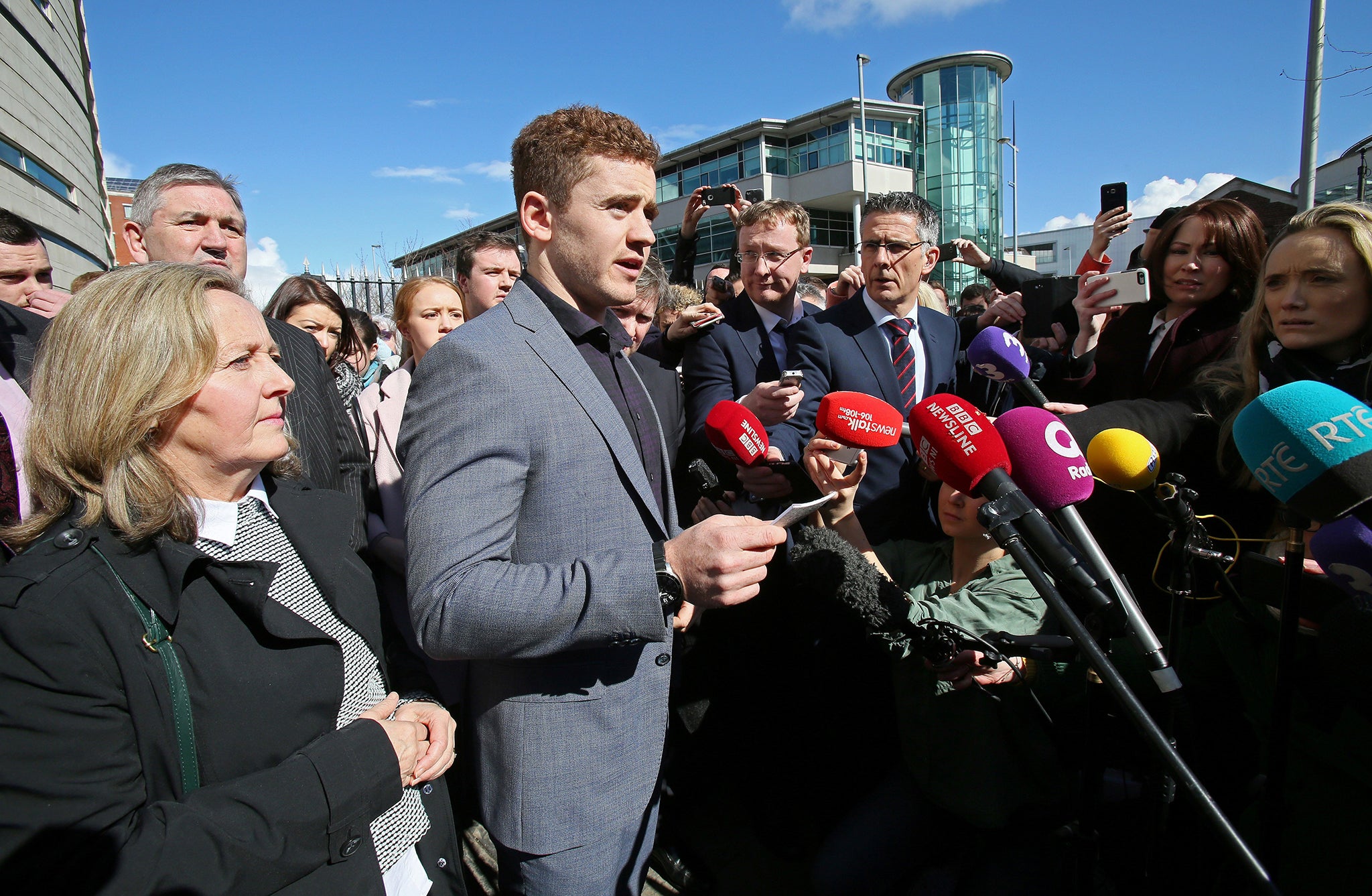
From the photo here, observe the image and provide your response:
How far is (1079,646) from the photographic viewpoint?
1.04 metres

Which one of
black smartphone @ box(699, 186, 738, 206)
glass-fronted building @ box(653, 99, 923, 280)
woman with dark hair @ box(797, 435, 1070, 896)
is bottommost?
woman with dark hair @ box(797, 435, 1070, 896)

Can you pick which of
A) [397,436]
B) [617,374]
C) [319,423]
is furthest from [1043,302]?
[319,423]

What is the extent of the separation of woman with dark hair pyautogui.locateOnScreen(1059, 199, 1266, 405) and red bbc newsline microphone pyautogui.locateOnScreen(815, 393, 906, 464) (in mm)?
1668

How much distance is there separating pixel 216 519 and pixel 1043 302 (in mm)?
4047

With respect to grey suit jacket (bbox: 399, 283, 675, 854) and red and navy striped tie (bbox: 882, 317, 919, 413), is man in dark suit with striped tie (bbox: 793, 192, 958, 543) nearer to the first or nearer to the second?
red and navy striped tie (bbox: 882, 317, 919, 413)

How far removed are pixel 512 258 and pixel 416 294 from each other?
24.3 inches

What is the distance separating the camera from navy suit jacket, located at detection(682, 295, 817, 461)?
318cm

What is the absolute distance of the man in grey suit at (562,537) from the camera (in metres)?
1.32

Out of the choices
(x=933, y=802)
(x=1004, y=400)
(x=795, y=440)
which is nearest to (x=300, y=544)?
(x=795, y=440)

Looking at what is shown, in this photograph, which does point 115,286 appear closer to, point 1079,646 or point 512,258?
point 1079,646

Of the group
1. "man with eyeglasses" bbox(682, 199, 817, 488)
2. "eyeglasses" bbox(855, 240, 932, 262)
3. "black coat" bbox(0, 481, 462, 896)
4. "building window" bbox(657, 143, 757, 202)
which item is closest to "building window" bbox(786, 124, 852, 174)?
"building window" bbox(657, 143, 757, 202)

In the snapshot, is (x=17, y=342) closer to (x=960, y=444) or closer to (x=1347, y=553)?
(x=960, y=444)

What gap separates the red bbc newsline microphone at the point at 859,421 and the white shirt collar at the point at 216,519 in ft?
4.85

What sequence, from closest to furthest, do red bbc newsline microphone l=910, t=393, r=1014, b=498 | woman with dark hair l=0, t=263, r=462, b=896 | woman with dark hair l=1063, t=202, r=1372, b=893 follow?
woman with dark hair l=0, t=263, r=462, b=896 → red bbc newsline microphone l=910, t=393, r=1014, b=498 → woman with dark hair l=1063, t=202, r=1372, b=893
